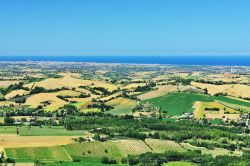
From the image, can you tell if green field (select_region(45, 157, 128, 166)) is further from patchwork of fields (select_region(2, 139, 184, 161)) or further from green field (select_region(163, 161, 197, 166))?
green field (select_region(163, 161, 197, 166))

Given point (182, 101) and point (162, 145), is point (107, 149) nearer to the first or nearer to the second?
point (162, 145)

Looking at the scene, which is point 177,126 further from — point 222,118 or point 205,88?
point 205,88

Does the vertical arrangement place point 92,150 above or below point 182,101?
below

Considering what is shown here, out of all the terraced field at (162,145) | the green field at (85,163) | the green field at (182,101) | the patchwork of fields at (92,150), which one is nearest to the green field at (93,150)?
the patchwork of fields at (92,150)

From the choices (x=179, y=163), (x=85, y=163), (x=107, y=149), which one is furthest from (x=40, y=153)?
(x=179, y=163)

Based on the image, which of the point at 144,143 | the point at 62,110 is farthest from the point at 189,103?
the point at 144,143

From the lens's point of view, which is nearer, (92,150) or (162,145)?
(92,150)
